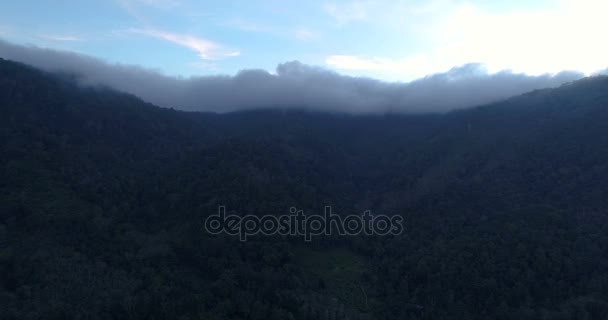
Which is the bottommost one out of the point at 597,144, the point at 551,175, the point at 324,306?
the point at 324,306

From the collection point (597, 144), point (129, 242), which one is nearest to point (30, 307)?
point (129, 242)

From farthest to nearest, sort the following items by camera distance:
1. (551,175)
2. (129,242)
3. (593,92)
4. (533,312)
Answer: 1. (593,92)
2. (551,175)
3. (129,242)
4. (533,312)

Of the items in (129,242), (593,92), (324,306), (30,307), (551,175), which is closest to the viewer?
(30,307)

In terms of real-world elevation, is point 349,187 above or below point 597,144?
below

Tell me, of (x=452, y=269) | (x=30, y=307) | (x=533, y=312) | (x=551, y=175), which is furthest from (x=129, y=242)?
(x=551, y=175)

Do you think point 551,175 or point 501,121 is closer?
point 551,175

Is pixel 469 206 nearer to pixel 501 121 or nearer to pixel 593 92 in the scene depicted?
pixel 501 121
